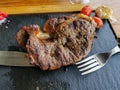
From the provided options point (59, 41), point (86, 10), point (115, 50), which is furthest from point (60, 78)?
point (86, 10)

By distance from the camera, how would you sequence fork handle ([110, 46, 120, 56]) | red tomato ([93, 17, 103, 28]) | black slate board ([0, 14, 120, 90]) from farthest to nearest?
1. red tomato ([93, 17, 103, 28])
2. fork handle ([110, 46, 120, 56])
3. black slate board ([0, 14, 120, 90])

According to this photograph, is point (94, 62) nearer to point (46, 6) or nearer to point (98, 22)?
point (98, 22)

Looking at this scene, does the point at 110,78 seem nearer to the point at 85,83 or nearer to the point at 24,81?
the point at 85,83

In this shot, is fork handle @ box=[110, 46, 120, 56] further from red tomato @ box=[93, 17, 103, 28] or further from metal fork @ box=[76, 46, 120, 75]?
red tomato @ box=[93, 17, 103, 28]

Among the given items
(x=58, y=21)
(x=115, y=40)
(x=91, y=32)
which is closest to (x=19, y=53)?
(x=58, y=21)

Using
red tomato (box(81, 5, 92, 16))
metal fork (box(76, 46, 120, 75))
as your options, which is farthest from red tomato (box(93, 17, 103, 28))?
metal fork (box(76, 46, 120, 75))

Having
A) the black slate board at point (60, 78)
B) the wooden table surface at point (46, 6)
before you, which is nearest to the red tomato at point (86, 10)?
the wooden table surface at point (46, 6)
